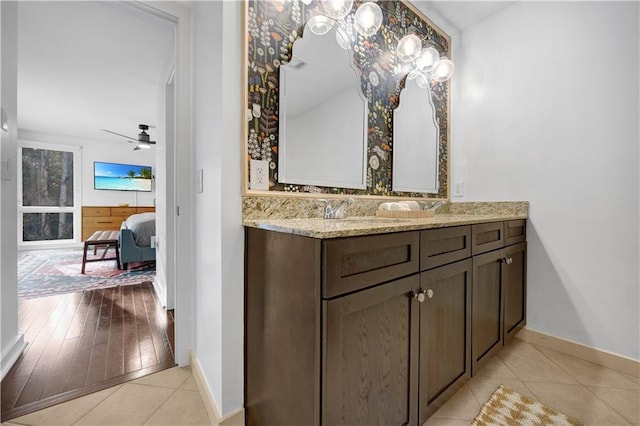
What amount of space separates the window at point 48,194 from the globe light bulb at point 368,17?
6.77m

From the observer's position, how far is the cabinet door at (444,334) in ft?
3.50

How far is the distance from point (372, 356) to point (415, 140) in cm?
157

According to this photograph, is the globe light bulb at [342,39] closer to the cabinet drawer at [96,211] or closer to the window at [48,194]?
the cabinet drawer at [96,211]

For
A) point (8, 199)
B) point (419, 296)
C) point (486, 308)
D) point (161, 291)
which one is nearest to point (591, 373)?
point (486, 308)

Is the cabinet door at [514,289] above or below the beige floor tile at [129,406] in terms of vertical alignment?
above

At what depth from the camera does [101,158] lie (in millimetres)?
6078

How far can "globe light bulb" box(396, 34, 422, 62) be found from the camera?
6.06ft

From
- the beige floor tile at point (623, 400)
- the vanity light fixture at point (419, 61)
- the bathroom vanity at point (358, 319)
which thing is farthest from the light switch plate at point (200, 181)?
the beige floor tile at point (623, 400)

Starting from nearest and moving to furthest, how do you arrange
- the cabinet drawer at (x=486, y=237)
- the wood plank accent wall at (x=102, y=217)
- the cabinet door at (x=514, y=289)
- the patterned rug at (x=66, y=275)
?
the cabinet drawer at (x=486, y=237), the cabinet door at (x=514, y=289), the patterned rug at (x=66, y=275), the wood plank accent wall at (x=102, y=217)

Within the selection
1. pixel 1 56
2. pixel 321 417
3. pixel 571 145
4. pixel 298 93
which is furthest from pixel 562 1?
pixel 1 56

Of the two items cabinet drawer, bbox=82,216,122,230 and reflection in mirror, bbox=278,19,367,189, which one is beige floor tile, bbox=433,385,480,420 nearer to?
reflection in mirror, bbox=278,19,367,189

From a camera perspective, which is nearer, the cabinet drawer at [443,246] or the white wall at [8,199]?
the cabinet drawer at [443,246]

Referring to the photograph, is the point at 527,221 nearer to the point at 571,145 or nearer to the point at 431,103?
the point at 571,145

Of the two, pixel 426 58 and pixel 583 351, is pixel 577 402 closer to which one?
pixel 583 351
